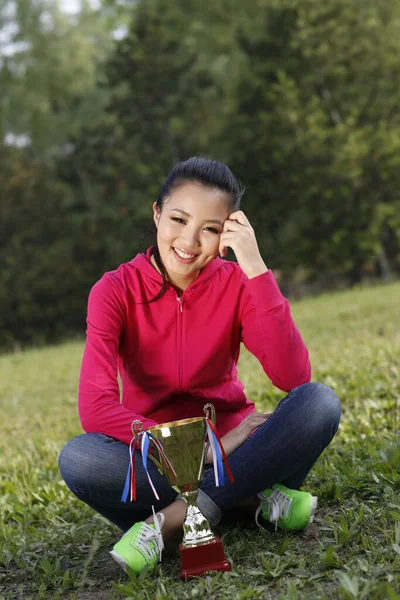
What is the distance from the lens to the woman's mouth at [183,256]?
3.01m

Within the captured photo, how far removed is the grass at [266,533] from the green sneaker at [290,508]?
0.15ft

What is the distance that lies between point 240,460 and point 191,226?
90cm

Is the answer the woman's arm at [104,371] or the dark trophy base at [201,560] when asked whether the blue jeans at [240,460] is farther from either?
the dark trophy base at [201,560]

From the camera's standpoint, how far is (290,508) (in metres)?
2.83

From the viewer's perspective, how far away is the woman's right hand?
2.86m

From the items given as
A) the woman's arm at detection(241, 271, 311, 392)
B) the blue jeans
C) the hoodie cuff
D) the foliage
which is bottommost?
the blue jeans

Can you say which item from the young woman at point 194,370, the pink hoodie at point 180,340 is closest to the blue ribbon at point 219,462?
the young woman at point 194,370

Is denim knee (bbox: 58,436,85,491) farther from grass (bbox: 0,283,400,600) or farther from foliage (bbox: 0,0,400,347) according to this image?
foliage (bbox: 0,0,400,347)

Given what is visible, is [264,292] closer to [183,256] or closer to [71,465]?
[183,256]

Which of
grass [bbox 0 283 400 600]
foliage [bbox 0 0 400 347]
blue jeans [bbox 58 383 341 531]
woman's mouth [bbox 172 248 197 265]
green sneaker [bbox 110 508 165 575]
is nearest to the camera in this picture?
grass [bbox 0 283 400 600]

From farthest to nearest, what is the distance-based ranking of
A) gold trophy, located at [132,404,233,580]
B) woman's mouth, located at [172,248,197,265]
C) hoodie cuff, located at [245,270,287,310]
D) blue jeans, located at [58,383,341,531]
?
woman's mouth, located at [172,248,197,265] → hoodie cuff, located at [245,270,287,310] → blue jeans, located at [58,383,341,531] → gold trophy, located at [132,404,233,580]

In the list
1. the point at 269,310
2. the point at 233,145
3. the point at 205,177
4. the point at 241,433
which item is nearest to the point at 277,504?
the point at 241,433

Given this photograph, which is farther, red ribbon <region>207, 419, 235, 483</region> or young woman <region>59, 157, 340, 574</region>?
young woman <region>59, 157, 340, 574</region>

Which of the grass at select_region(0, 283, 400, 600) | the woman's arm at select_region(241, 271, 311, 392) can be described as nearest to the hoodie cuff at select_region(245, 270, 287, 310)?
the woman's arm at select_region(241, 271, 311, 392)
